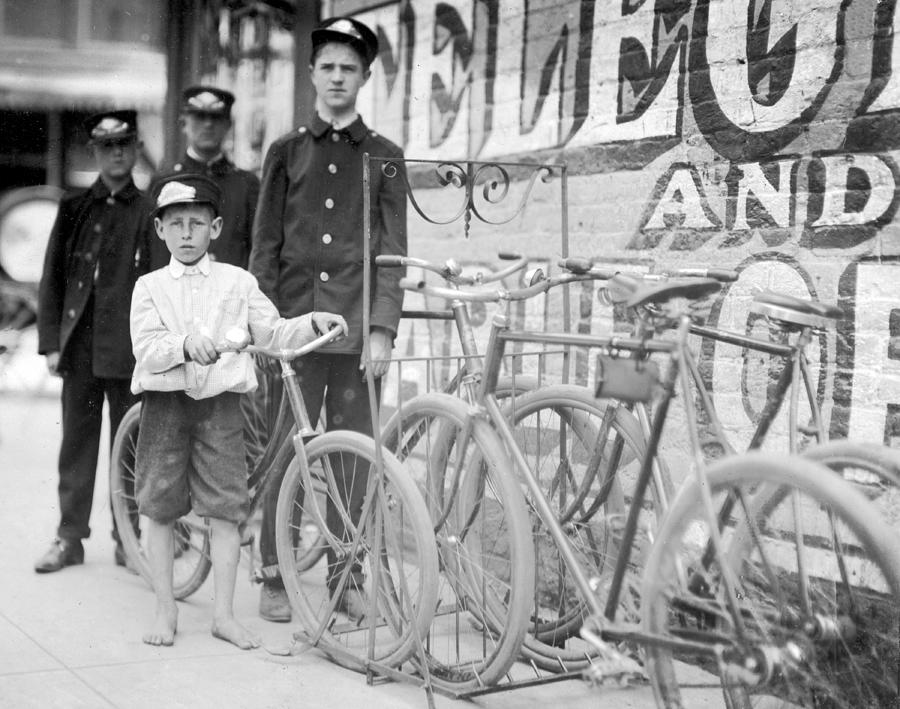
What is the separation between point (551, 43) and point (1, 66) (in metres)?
8.90

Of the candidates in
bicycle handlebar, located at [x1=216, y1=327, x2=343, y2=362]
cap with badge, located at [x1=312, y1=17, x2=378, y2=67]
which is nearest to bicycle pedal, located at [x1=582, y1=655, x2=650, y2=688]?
bicycle handlebar, located at [x1=216, y1=327, x2=343, y2=362]

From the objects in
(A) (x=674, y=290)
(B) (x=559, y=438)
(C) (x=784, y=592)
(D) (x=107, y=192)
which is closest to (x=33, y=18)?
(D) (x=107, y=192)

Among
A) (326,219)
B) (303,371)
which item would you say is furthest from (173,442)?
(326,219)

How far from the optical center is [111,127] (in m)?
5.51

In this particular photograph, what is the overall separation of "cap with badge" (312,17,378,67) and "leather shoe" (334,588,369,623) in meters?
2.08

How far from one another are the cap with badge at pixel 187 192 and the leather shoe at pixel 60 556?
189 cm

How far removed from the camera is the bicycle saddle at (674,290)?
2.95 m

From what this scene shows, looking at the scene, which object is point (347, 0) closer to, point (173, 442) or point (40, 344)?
point (40, 344)

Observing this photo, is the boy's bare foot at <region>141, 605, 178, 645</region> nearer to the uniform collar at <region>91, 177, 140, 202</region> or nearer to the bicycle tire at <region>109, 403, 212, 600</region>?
the bicycle tire at <region>109, 403, 212, 600</region>

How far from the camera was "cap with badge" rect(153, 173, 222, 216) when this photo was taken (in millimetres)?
4281

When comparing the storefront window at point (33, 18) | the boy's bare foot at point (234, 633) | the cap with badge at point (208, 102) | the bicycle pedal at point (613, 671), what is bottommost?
the boy's bare foot at point (234, 633)

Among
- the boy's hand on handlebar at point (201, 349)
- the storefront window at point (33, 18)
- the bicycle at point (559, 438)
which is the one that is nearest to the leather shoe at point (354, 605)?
the bicycle at point (559, 438)

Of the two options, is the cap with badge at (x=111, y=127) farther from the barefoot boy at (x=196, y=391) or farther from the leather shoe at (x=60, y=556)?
the leather shoe at (x=60, y=556)

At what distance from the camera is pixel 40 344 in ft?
18.4
